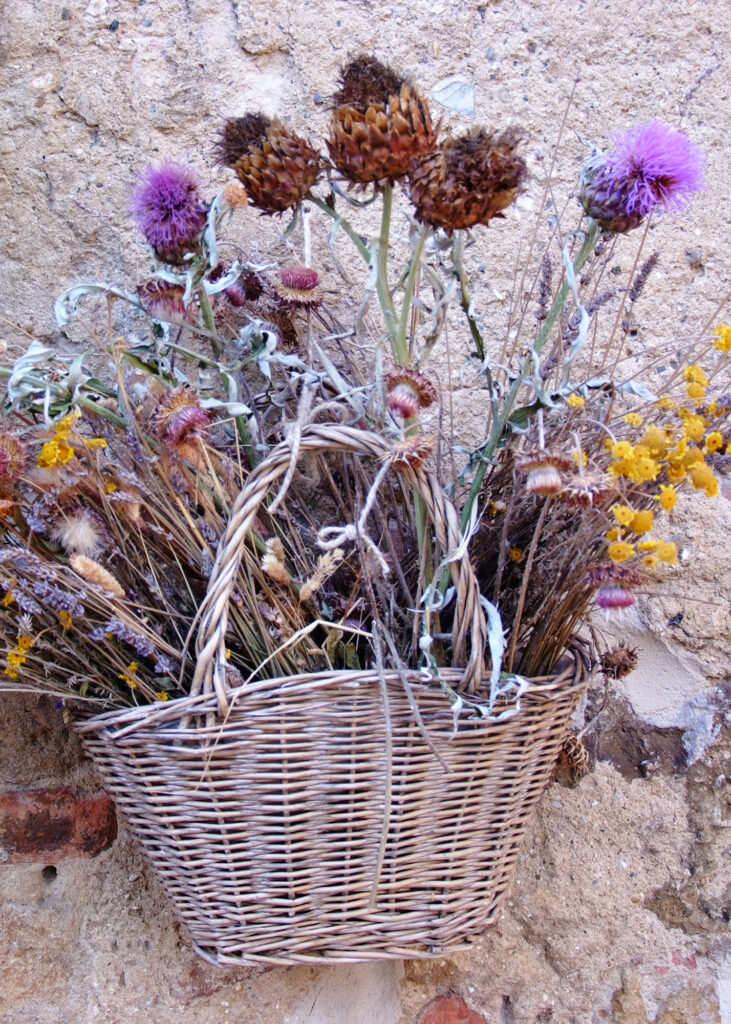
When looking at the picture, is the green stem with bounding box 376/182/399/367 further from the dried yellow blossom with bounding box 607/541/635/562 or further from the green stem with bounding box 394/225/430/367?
the dried yellow blossom with bounding box 607/541/635/562

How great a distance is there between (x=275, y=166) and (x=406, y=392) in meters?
0.26

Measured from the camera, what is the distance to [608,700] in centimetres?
118

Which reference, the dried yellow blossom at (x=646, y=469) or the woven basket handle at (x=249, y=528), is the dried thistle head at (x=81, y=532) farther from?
the dried yellow blossom at (x=646, y=469)

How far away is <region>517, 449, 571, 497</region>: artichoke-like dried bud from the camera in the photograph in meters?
0.74

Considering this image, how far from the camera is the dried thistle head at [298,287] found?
3.11 ft

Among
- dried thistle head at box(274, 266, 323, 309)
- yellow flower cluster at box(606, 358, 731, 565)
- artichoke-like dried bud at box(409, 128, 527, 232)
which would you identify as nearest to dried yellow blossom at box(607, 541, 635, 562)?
yellow flower cluster at box(606, 358, 731, 565)

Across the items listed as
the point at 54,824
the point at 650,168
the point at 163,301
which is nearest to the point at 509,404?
the point at 650,168

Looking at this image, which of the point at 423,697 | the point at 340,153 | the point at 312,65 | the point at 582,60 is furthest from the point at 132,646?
the point at 582,60

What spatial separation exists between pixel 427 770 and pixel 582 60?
3.32ft

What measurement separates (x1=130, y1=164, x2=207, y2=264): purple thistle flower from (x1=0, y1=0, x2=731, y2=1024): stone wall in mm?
290

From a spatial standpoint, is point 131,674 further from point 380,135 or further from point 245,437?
point 380,135

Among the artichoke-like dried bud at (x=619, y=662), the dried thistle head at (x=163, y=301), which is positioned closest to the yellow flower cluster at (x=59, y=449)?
the dried thistle head at (x=163, y=301)

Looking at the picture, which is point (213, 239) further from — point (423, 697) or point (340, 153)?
point (423, 697)

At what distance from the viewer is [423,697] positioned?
827mm
